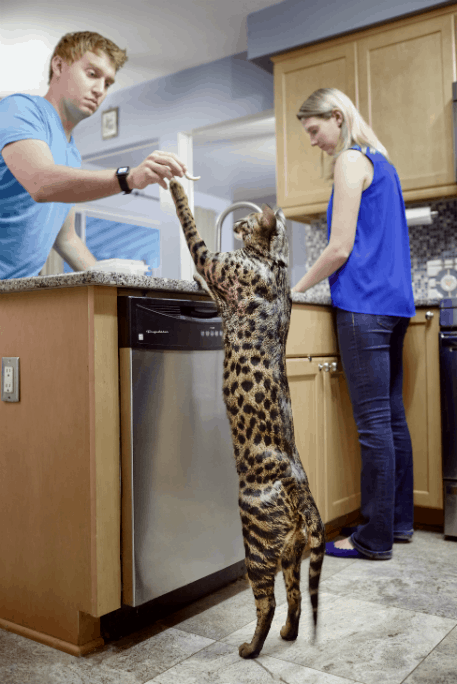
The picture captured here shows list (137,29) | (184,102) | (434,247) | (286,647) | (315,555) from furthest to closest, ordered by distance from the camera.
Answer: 1. (184,102)
2. (137,29)
3. (434,247)
4. (286,647)
5. (315,555)

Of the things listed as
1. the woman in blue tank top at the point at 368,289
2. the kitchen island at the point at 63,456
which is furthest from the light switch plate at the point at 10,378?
the woman in blue tank top at the point at 368,289

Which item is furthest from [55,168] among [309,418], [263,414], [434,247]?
[434,247]

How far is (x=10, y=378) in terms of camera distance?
157cm

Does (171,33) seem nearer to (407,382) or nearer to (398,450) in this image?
(407,382)

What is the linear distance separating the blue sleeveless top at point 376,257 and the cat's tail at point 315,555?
1.03 meters

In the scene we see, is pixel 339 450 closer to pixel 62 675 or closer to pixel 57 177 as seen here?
pixel 62 675

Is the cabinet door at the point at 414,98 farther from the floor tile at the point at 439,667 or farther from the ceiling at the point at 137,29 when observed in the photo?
the floor tile at the point at 439,667

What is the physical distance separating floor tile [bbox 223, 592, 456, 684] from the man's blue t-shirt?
136cm

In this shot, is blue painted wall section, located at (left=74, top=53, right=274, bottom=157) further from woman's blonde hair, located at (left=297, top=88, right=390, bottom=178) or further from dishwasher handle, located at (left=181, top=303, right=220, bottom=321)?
dishwasher handle, located at (left=181, top=303, right=220, bottom=321)

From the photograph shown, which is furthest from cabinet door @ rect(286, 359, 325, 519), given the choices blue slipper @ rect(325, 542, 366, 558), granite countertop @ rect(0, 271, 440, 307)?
granite countertop @ rect(0, 271, 440, 307)

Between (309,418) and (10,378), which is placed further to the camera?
(309,418)

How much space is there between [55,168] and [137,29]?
268 centimetres

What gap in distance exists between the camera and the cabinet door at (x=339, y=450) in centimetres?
232

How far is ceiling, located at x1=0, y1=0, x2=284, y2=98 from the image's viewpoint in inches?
143
